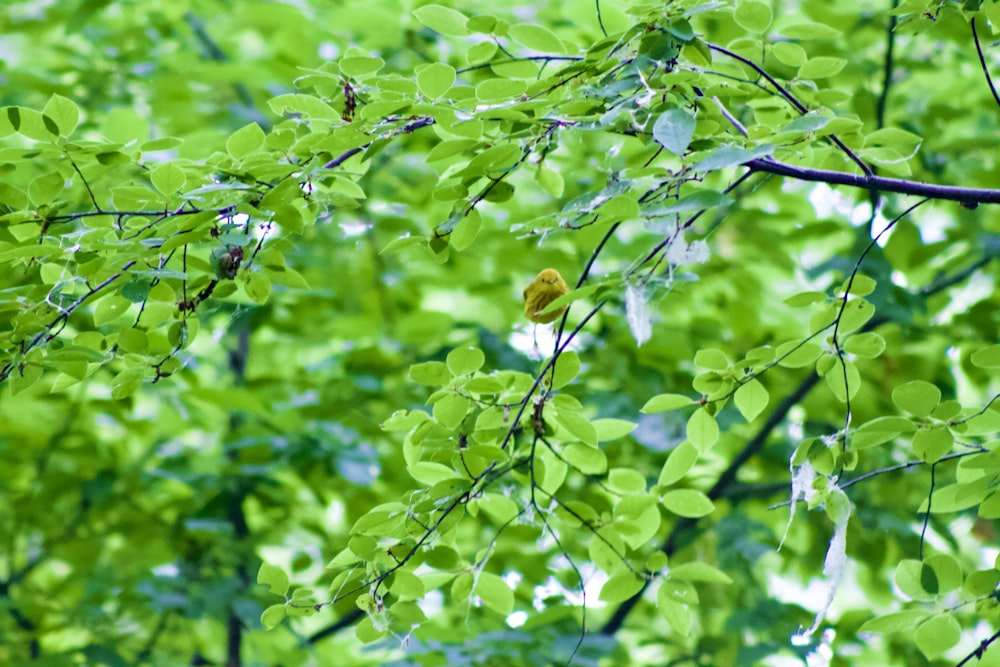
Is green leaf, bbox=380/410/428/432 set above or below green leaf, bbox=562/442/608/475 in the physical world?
above

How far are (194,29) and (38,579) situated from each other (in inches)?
95.1

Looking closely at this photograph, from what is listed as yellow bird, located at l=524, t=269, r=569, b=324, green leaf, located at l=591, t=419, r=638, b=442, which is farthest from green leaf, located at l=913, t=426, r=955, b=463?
yellow bird, located at l=524, t=269, r=569, b=324

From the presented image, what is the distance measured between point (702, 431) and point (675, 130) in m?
0.61

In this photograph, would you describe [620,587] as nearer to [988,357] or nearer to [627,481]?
[627,481]

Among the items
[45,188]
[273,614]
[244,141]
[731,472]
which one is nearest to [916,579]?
[273,614]

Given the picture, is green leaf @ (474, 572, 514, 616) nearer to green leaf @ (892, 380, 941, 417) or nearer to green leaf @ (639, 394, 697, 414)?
green leaf @ (639, 394, 697, 414)

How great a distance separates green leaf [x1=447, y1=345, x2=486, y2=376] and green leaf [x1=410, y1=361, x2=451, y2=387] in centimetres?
1

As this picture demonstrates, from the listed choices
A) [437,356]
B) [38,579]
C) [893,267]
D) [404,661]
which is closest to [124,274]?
[404,661]

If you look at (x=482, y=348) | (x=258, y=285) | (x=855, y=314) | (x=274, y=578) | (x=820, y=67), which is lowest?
(x=482, y=348)

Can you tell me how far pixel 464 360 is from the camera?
4.69ft

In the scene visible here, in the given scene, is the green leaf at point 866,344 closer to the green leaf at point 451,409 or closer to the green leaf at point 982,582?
the green leaf at point 982,582

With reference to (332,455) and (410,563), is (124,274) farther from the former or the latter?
(332,455)

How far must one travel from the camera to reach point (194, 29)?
387 cm

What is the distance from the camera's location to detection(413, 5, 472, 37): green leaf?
1406 millimetres
